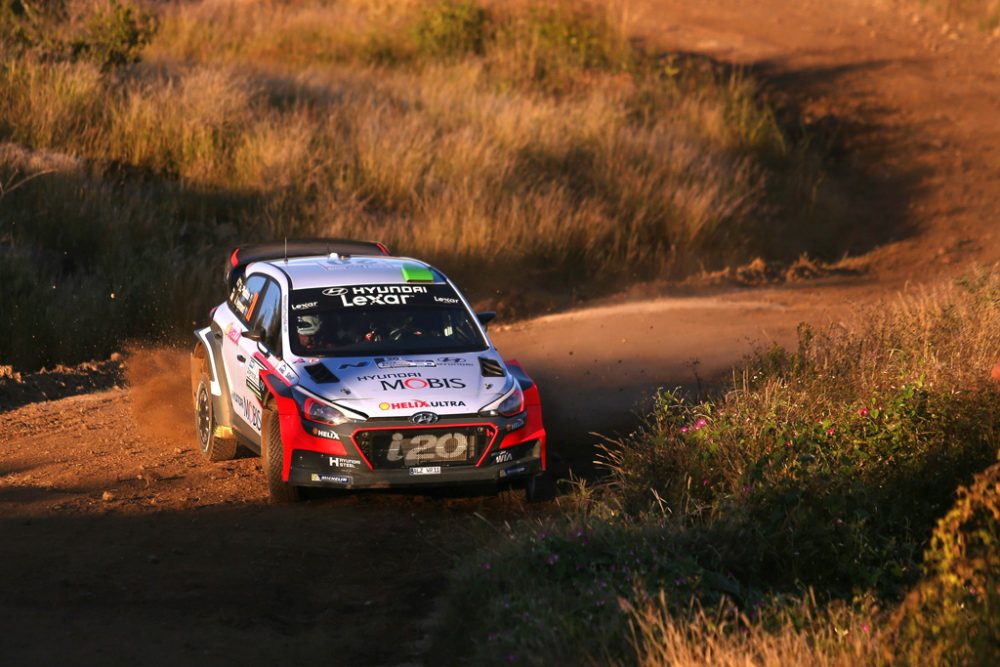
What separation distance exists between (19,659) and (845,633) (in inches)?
151

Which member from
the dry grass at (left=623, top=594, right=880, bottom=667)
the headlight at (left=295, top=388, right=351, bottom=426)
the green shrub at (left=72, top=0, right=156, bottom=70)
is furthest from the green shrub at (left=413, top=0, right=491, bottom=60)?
the dry grass at (left=623, top=594, right=880, bottom=667)

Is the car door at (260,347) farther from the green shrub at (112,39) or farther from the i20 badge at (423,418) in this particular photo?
the green shrub at (112,39)

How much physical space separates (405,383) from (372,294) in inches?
48.1

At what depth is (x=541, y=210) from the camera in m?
20.0

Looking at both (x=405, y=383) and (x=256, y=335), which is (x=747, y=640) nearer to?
(x=405, y=383)

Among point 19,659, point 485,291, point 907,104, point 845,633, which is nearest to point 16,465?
point 19,659

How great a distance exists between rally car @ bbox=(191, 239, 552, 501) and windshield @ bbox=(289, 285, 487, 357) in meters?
0.01

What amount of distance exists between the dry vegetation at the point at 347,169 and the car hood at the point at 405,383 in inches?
260

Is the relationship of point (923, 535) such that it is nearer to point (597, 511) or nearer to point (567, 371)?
point (597, 511)

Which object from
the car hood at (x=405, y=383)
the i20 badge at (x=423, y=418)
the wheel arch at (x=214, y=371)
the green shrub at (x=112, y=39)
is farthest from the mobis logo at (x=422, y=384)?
the green shrub at (x=112, y=39)

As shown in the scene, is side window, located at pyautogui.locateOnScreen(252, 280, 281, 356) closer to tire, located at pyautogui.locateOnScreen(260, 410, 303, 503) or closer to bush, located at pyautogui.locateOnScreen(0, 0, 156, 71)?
tire, located at pyautogui.locateOnScreen(260, 410, 303, 503)

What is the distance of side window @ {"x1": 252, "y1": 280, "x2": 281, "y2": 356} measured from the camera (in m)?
9.90

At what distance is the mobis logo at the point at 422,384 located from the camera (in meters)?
9.05

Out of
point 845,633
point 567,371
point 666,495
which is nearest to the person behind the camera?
point 845,633
